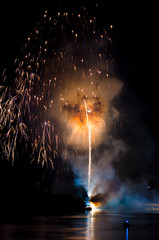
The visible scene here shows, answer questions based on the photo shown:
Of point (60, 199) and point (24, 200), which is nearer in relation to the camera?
point (24, 200)

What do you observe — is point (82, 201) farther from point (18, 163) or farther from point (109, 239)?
point (109, 239)

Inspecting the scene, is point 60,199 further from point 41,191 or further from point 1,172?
point 1,172

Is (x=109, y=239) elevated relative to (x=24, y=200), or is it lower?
lower

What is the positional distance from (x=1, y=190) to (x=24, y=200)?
8557mm

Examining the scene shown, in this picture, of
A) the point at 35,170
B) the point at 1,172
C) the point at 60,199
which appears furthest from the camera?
the point at 60,199

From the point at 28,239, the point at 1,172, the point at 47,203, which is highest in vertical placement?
the point at 1,172

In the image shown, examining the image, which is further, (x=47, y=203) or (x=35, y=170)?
(x=47, y=203)

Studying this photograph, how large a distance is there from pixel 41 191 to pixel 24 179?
810 inches

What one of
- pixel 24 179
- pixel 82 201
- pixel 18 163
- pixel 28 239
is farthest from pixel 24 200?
pixel 28 239

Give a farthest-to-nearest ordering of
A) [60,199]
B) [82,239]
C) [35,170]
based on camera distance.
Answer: [60,199]
[35,170]
[82,239]

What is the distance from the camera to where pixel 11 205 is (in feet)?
272

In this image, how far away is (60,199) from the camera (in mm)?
113250

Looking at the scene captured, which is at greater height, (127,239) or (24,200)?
(24,200)

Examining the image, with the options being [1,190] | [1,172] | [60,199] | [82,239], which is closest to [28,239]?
[82,239]
